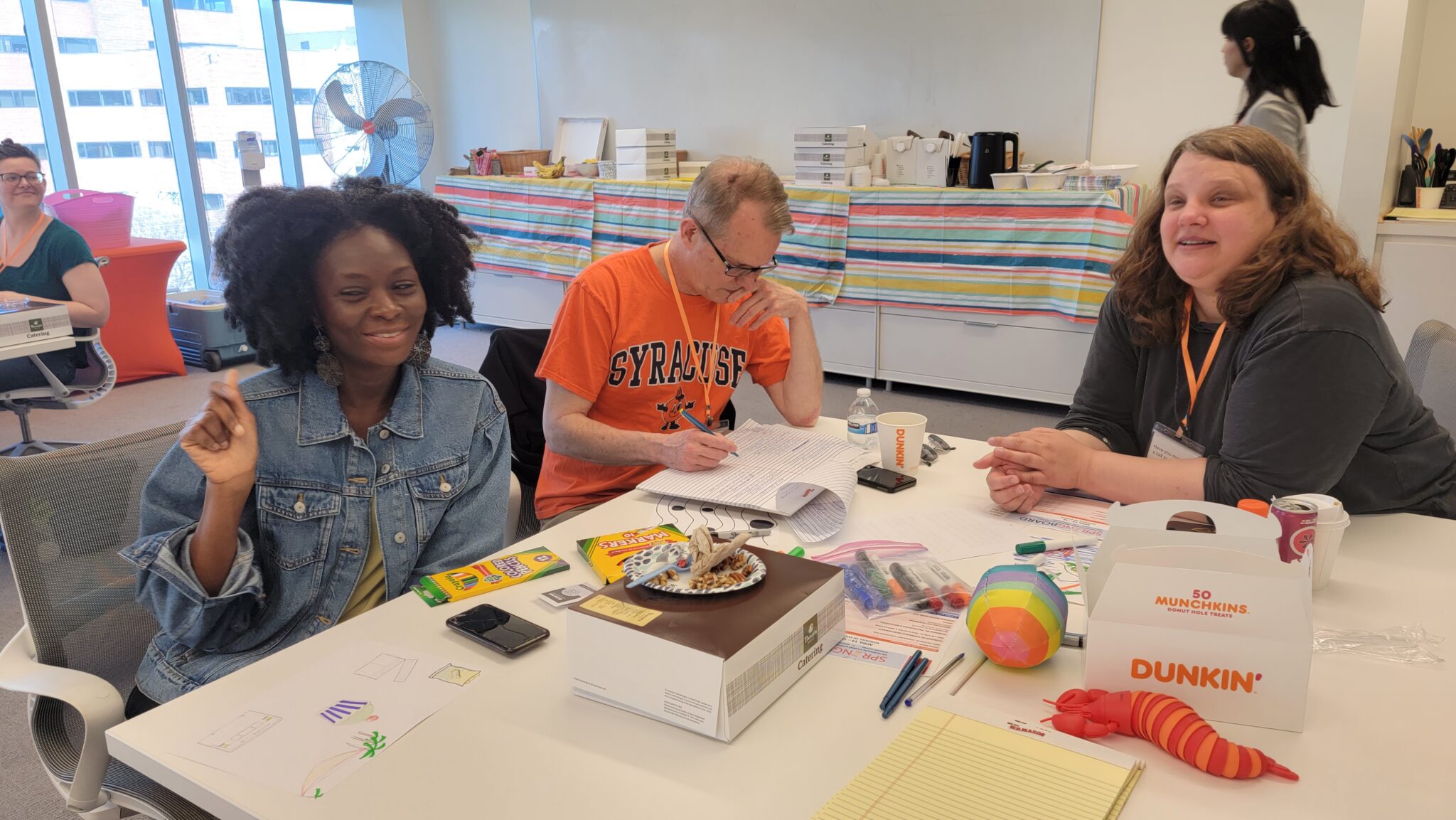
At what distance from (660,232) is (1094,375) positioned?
3.79 m

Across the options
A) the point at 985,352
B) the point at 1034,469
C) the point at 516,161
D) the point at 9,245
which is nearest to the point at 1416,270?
the point at 985,352

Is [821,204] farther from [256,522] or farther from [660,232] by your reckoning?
[256,522]

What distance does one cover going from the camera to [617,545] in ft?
4.53

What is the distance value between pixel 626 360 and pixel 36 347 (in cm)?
218

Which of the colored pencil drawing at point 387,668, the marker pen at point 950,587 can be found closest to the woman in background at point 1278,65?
the marker pen at point 950,587

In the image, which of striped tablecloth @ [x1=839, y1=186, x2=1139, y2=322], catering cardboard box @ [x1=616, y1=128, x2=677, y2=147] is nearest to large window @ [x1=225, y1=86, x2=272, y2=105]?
catering cardboard box @ [x1=616, y1=128, x2=677, y2=147]

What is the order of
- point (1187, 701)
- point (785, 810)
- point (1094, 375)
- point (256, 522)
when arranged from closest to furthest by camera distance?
point (785, 810), point (1187, 701), point (256, 522), point (1094, 375)

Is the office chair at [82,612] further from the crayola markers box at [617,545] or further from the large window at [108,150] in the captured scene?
the large window at [108,150]

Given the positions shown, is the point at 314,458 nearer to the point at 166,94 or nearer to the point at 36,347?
the point at 36,347

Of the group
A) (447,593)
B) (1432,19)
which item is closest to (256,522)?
(447,593)

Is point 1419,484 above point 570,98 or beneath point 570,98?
beneath

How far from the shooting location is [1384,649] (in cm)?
112

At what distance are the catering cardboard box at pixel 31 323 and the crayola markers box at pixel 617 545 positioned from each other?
2507 millimetres

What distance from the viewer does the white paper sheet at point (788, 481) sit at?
59.8 inches
